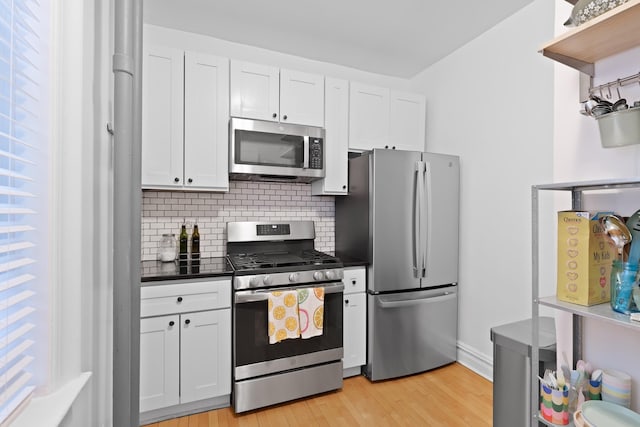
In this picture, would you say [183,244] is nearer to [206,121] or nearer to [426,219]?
[206,121]

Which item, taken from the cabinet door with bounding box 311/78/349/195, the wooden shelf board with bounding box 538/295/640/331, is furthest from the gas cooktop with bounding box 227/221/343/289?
the wooden shelf board with bounding box 538/295/640/331

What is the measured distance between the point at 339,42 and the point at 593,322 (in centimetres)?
260

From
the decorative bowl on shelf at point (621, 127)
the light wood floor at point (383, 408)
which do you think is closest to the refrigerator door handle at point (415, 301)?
the light wood floor at point (383, 408)

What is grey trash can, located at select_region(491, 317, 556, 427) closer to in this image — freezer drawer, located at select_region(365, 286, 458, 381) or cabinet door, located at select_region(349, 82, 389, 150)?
freezer drawer, located at select_region(365, 286, 458, 381)

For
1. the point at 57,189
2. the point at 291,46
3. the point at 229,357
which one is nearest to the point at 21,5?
the point at 57,189

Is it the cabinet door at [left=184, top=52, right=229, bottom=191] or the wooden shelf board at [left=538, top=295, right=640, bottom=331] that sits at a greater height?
the cabinet door at [left=184, top=52, right=229, bottom=191]

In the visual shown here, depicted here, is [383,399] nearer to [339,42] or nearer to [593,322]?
[593,322]

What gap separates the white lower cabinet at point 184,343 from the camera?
6.52 ft

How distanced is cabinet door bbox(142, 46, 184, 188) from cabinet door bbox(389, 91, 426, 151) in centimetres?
181

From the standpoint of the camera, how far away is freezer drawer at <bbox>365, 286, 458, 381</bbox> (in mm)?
2553

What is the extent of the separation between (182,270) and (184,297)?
0.20 meters

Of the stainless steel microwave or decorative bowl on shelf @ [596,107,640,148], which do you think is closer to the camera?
decorative bowl on shelf @ [596,107,640,148]

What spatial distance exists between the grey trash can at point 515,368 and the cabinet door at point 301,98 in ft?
6.61

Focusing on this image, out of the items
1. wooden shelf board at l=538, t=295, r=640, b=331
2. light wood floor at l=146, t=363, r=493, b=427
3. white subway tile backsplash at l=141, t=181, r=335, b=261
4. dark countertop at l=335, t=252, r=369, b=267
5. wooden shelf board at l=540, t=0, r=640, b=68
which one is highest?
wooden shelf board at l=540, t=0, r=640, b=68
